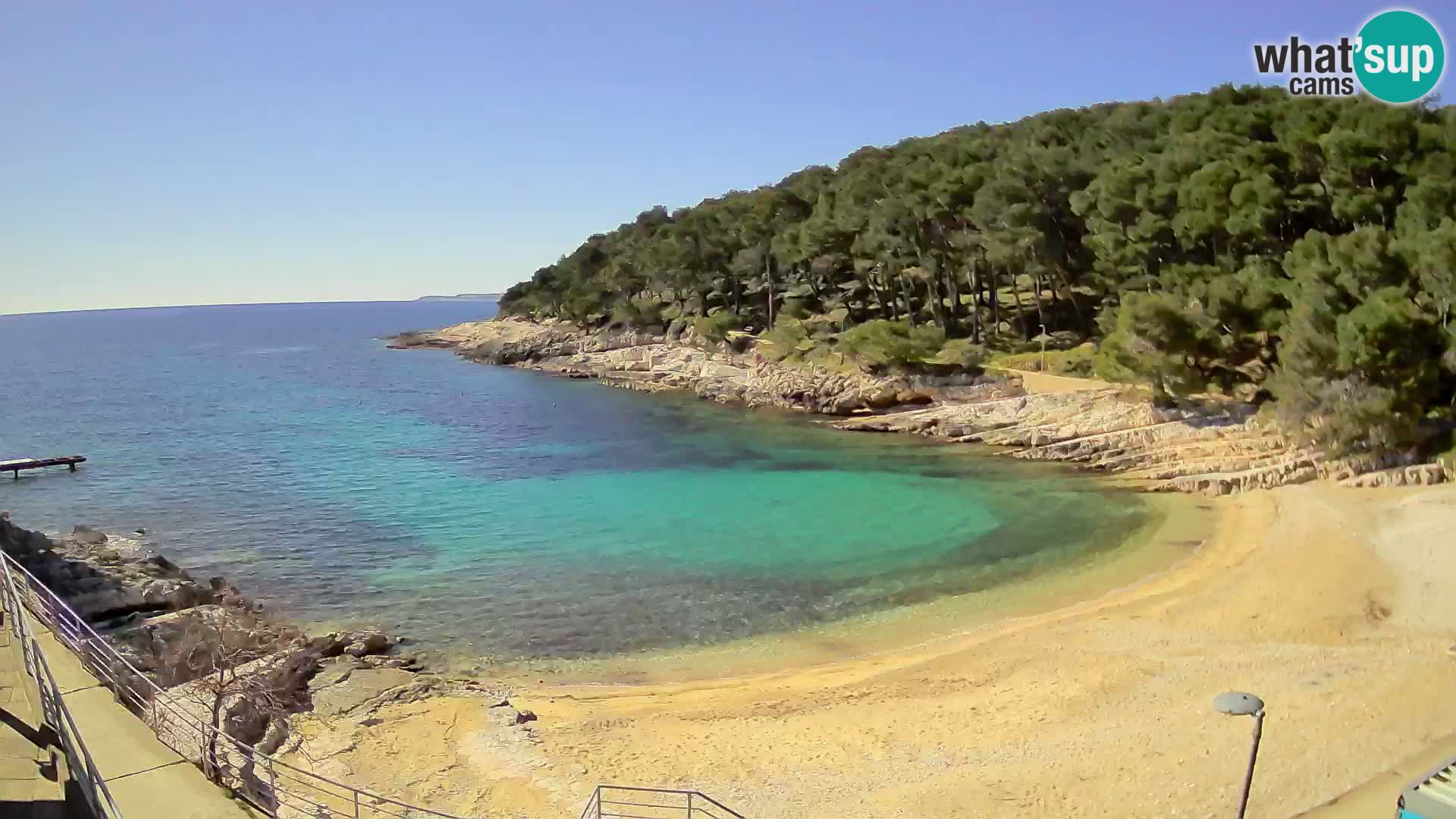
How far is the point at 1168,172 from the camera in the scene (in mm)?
39594

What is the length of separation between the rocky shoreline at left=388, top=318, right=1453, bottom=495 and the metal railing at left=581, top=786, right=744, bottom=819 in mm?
23029

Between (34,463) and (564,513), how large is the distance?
27147 mm

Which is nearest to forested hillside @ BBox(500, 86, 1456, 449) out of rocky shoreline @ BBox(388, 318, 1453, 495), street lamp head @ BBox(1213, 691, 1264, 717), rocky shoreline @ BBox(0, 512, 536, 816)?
rocky shoreline @ BBox(388, 318, 1453, 495)

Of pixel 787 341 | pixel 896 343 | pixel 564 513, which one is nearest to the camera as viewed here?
pixel 564 513

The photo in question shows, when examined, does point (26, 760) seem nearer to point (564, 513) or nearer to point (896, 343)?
point (564, 513)

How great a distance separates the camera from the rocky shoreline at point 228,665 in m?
10.5

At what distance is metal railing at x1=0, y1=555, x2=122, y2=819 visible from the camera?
6395 millimetres

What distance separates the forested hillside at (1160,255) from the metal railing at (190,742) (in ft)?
94.9

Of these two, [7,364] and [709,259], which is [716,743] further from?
[7,364]

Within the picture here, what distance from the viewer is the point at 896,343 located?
4497 cm

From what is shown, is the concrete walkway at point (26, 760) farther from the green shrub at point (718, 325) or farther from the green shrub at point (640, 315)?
the green shrub at point (640, 315)

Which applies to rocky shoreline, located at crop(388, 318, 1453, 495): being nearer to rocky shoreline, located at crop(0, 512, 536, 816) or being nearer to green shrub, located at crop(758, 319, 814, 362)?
green shrub, located at crop(758, 319, 814, 362)

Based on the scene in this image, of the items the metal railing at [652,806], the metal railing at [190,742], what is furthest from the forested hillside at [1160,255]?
the metal railing at [190,742]

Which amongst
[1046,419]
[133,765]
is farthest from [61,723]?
[1046,419]
